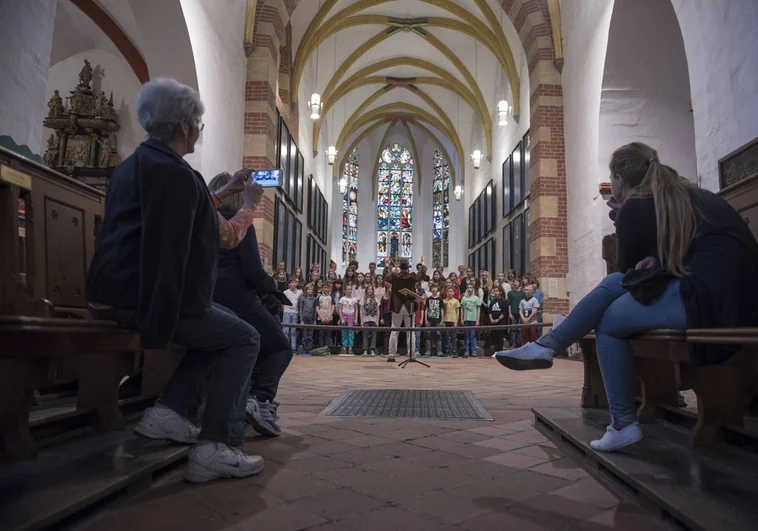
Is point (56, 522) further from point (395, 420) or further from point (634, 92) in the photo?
point (634, 92)

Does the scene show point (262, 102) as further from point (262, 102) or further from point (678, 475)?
point (678, 475)

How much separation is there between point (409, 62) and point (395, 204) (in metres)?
12.1

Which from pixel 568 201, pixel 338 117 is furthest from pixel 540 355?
pixel 338 117

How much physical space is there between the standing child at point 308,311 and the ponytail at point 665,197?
832 cm

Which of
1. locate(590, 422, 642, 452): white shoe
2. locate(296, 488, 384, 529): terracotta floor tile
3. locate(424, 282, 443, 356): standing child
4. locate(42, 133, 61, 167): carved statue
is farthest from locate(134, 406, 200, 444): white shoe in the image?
locate(42, 133, 61, 167): carved statue

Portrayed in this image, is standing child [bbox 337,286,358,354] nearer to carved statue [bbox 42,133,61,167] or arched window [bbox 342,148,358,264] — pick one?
carved statue [bbox 42,133,61,167]

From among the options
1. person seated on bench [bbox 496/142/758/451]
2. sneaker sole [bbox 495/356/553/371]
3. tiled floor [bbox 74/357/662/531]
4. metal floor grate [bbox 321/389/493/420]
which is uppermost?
person seated on bench [bbox 496/142/758/451]

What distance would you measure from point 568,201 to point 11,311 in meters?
9.93

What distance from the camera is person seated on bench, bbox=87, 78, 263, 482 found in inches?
69.1

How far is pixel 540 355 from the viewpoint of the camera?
233cm

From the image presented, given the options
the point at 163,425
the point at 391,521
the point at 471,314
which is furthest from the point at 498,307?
the point at 391,521

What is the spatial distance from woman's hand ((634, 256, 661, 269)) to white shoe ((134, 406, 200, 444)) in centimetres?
196

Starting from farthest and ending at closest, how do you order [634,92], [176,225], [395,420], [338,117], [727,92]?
1. [338,117]
2. [634,92]
3. [727,92]
4. [395,420]
5. [176,225]

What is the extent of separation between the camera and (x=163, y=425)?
225cm
